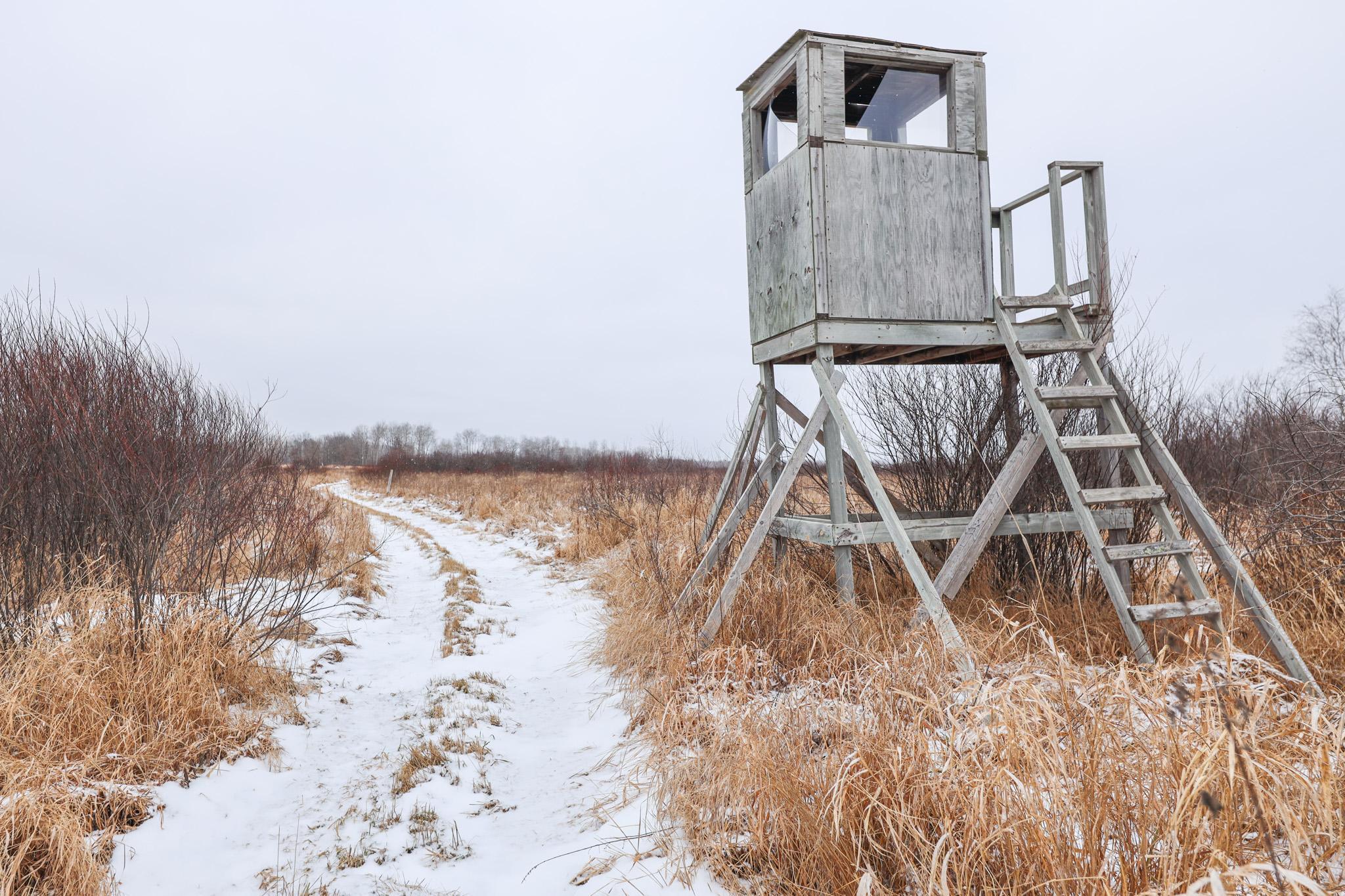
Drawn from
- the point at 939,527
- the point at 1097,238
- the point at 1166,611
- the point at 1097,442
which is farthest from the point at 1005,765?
the point at 1097,238

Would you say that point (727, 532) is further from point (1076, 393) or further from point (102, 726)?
point (102, 726)

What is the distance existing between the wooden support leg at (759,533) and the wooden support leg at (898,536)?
12 centimetres

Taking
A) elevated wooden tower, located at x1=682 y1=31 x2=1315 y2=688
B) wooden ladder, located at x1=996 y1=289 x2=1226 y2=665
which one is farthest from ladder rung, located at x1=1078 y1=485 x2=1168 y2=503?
elevated wooden tower, located at x1=682 y1=31 x2=1315 y2=688

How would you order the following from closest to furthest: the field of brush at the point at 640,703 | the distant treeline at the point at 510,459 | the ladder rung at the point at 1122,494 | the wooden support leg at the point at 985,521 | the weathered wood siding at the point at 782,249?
the field of brush at the point at 640,703 → the ladder rung at the point at 1122,494 → the wooden support leg at the point at 985,521 → the weathered wood siding at the point at 782,249 → the distant treeline at the point at 510,459

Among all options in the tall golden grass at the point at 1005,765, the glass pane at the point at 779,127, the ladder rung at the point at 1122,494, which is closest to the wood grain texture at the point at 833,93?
the glass pane at the point at 779,127

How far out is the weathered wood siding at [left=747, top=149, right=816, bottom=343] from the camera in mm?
5227

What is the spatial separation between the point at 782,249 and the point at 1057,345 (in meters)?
2.17

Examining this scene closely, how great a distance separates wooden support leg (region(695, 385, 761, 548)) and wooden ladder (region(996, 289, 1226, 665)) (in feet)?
7.09

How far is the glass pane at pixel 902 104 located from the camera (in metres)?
5.48

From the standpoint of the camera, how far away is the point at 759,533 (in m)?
5.32

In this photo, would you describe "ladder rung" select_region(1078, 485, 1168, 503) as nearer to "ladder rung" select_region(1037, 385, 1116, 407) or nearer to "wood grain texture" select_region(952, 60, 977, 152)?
"ladder rung" select_region(1037, 385, 1116, 407)

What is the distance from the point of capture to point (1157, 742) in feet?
7.29

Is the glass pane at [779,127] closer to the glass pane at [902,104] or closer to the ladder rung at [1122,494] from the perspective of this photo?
the glass pane at [902,104]

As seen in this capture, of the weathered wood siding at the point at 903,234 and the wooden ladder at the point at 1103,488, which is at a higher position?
the weathered wood siding at the point at 903,234
